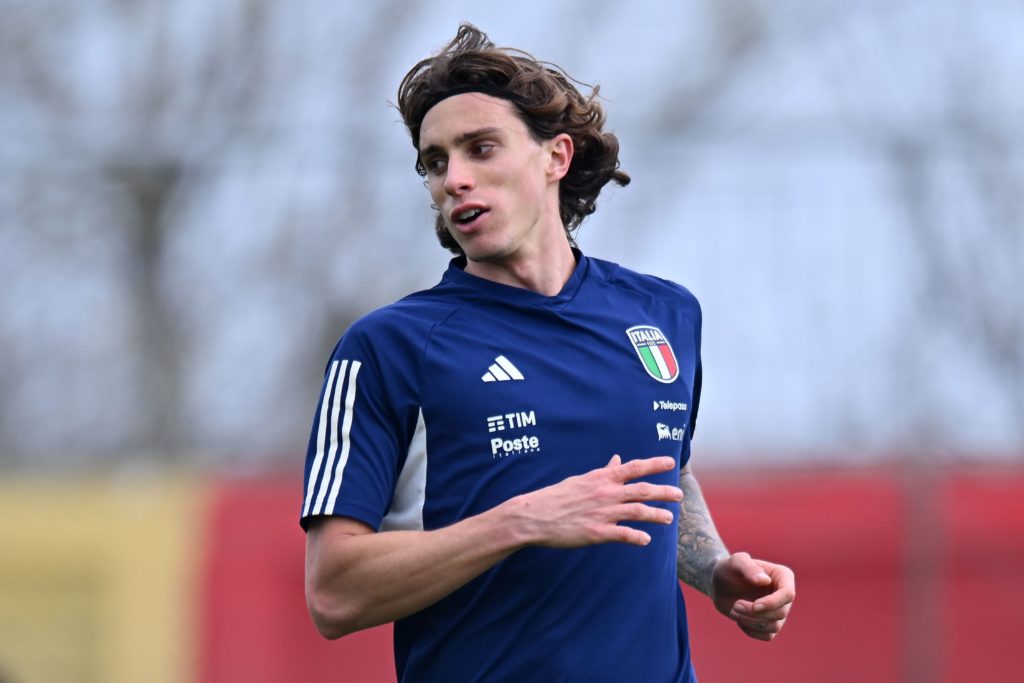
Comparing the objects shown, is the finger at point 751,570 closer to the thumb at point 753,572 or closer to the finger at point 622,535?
the thumb at point 753,572

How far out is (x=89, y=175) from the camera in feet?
44.0

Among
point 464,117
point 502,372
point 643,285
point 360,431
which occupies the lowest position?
point 360,431

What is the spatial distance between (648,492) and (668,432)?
51 cm

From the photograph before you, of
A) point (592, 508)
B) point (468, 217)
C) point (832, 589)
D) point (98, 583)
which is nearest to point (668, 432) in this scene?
point (592, 508)

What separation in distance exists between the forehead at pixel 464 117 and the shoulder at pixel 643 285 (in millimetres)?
418

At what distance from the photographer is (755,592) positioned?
12.2 ft

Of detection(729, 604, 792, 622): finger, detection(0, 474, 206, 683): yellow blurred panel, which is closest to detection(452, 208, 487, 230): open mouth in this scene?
detection(729, 604, 792, 622): finger

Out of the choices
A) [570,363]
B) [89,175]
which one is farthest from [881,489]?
[89,175]

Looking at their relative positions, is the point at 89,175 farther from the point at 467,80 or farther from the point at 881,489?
the point at 467,80

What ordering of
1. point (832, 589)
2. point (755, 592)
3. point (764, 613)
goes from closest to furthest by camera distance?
point (764, 613) → point (755, 592) → point (832, 589)

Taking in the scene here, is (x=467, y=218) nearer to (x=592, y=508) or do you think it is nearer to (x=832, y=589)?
(x=592, y=508)

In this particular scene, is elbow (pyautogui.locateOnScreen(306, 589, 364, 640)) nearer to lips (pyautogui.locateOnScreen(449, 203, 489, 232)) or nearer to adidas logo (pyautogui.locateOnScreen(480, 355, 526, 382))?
adidas logo (pyautogui.locateOnScreen(480, 355, 526, 382))

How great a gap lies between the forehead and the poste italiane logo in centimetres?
59

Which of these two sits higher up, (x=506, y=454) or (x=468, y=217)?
(x=468, y=217)
